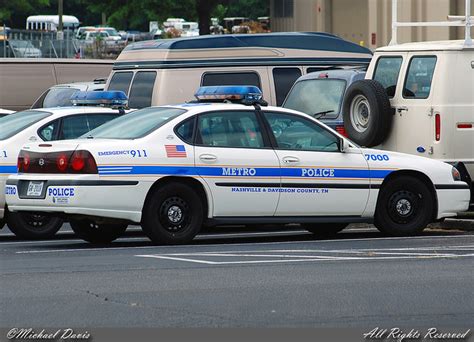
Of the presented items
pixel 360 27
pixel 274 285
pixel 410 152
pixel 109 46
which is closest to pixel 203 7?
pixel 360 27

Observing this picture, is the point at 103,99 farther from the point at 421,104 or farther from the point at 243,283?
the point at 243,283

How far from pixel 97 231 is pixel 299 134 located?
7.74 feet

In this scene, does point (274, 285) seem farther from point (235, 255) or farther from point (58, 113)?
point (58, 113)

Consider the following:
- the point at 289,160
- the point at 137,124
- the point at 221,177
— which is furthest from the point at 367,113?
the point at 137,124

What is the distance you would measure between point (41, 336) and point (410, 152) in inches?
316

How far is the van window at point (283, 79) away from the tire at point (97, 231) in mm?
6138

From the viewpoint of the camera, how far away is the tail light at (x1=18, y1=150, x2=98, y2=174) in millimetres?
12352

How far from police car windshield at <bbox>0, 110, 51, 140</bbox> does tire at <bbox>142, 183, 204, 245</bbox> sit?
248cm

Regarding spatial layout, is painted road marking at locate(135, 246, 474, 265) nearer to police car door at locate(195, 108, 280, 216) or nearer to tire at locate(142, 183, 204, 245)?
tire at locate(142, 183, 204, 245)

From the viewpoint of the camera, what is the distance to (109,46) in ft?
210

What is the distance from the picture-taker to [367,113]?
603 inches

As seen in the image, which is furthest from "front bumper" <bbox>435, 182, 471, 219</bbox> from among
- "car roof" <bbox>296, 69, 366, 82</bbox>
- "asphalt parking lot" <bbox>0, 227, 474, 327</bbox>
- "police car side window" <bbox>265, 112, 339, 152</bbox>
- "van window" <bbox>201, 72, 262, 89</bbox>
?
"van window" <bbox>201, 72, 262, 89</bbox>

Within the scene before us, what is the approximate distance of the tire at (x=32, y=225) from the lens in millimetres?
14219

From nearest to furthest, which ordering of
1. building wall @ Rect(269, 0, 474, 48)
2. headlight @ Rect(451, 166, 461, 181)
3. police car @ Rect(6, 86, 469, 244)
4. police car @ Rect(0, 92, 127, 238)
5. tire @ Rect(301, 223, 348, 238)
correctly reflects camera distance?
police car @ Rect(6, 86, 469, 244), headlight @ Rect(451, 166, 461, 181), police car @ Rect(0, 92, 127, 238), tire @ Rect(301, 223, 348, 238), building wall @ Rect(269, 0, 474, 48)
